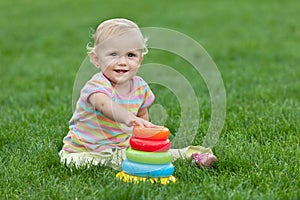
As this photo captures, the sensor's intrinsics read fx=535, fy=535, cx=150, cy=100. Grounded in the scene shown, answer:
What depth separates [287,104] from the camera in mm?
4832

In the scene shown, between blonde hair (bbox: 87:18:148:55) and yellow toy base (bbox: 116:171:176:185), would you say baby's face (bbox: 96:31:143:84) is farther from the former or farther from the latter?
yellow toy base (bbox: 116:171:176:185)

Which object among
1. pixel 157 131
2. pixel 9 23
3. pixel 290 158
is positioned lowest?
pixel 9 23

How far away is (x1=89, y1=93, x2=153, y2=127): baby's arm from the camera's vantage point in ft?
10.2

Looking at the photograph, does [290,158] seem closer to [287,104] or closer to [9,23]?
[287,104]

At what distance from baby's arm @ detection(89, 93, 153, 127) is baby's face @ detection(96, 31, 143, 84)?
0.75ft

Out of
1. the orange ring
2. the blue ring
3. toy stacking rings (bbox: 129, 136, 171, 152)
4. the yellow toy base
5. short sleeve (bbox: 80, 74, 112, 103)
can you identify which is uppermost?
short sleeve (bbox: 80, 74, 112, 103)

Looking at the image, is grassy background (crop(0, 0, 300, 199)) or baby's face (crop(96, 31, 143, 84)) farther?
baby's face (crop(96, 31, 143, 84))

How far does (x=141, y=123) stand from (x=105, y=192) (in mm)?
464

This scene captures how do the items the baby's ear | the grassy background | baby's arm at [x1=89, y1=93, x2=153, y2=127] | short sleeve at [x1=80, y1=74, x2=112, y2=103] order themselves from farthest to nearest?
the baby's ear
short sleeve at [x1=80, y1=74, x2=112, y2=103]
baby's arm at [x1=89, y1=93, x2=153, y2=127]
the grassy background

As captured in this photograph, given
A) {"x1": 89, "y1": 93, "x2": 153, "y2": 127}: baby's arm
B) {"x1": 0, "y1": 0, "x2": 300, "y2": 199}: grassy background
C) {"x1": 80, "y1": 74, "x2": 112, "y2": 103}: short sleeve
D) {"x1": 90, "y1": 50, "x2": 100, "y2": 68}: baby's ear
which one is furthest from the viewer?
{"x1": 90, "y1": 50, "x2": 100, "y2": 68}: baby's ear

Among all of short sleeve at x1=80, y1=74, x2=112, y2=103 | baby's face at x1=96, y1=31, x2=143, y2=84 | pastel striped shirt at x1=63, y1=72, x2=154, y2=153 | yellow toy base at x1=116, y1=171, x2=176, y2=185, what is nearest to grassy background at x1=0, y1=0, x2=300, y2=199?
yellow toy base at x1=116, y1=171, x2=176, y2=185

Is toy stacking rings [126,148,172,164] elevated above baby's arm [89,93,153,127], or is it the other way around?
baby's arm [89,93,153,127]

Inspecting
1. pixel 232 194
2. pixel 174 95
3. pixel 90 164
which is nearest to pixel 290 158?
pixel 232 194

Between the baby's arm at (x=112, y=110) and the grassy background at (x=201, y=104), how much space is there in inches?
12.9
